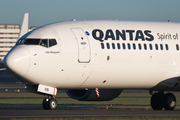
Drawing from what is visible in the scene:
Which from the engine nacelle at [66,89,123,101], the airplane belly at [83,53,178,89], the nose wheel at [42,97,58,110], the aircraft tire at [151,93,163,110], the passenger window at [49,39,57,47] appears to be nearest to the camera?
the nose wheel at [42,97,58,110]

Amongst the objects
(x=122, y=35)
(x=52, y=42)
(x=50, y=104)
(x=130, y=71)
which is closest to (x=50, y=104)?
(x=50, y=104)

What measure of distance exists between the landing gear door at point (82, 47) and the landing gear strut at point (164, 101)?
28.0 ft

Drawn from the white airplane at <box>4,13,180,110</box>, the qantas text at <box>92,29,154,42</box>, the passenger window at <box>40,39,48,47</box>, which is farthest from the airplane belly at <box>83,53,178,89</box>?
the passenger window at <box>40,39,48,47</box>

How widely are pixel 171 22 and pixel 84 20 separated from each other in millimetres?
7136

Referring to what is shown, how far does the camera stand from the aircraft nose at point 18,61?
78.8 feet

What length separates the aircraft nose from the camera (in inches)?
946

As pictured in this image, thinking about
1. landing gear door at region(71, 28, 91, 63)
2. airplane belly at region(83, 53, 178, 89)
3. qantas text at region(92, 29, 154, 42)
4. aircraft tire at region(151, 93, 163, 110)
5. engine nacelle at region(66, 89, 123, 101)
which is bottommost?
aircraft tire at region(151, 93, 163, 110)

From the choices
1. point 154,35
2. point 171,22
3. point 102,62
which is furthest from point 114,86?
point 171,22

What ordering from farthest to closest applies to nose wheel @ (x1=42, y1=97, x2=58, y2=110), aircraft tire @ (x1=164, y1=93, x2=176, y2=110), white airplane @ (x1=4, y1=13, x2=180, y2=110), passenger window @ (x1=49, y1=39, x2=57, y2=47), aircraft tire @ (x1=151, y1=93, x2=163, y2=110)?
1. aircraft tire @ (x1=151, y1=93, x2=163, y2=110)
2. aircraft tire @ (x1=164, y1=93, x2=176, y2=110)
3. passenger window @ (x1=49, y1=39, x2=57, y2=47)
4. nose wheel @ (x1=42, y1=97, x2=58, y2=110)
5. white airplane @ (x1=4, y1=13, x2=180, y2=110)

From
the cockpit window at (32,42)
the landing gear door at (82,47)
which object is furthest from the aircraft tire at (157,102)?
the cockpit window at (32,42)

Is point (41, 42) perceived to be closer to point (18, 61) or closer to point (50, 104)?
point (18, 61)

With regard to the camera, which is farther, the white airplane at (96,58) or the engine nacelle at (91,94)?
the engine nacelle at (91,94)

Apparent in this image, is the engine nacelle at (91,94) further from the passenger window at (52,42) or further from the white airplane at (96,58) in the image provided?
the passenger window at (52,42)

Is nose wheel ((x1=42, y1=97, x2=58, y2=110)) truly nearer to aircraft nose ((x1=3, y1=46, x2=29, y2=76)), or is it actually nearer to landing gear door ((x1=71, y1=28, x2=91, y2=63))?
aircraft nose ((x1=3, y1=46, x2=29, y2=76))
